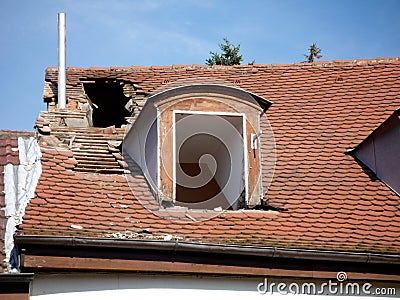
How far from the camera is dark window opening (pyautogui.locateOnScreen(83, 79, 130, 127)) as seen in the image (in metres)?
12.4

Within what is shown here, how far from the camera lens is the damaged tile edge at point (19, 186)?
26.6 ft

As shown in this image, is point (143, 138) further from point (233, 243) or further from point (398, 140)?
point (398, 140)

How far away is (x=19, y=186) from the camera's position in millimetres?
8789

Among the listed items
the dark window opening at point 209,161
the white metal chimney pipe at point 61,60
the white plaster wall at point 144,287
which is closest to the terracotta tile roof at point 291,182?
the white metal chimney pipe at point 61,60

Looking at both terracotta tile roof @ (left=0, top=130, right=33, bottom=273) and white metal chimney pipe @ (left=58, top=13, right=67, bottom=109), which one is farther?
white metal chimney pipe @ (left=58, top=13, right=67, bottom=109)

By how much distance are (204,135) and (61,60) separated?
9.97ft

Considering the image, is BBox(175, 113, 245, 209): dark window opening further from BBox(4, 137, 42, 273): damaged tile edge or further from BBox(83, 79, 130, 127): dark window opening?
BBox(4, 137, 42, 273): damaged tile edge

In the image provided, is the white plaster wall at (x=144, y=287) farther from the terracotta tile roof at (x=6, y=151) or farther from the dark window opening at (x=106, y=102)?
the dark window opening at (x=106, y=102)

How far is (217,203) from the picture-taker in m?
10.3

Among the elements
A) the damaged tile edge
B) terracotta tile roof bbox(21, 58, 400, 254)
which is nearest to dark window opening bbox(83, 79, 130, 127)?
terracotta tile roof bbox(21, 58, 400, 254)

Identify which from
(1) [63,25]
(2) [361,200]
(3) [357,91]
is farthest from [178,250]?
(1) [63,25]

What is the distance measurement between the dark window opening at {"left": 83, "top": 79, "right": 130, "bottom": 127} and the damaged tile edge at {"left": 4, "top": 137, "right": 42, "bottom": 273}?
9.70ft

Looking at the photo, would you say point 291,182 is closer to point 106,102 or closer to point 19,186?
point 19,186

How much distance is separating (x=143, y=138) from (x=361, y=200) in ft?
9.71
